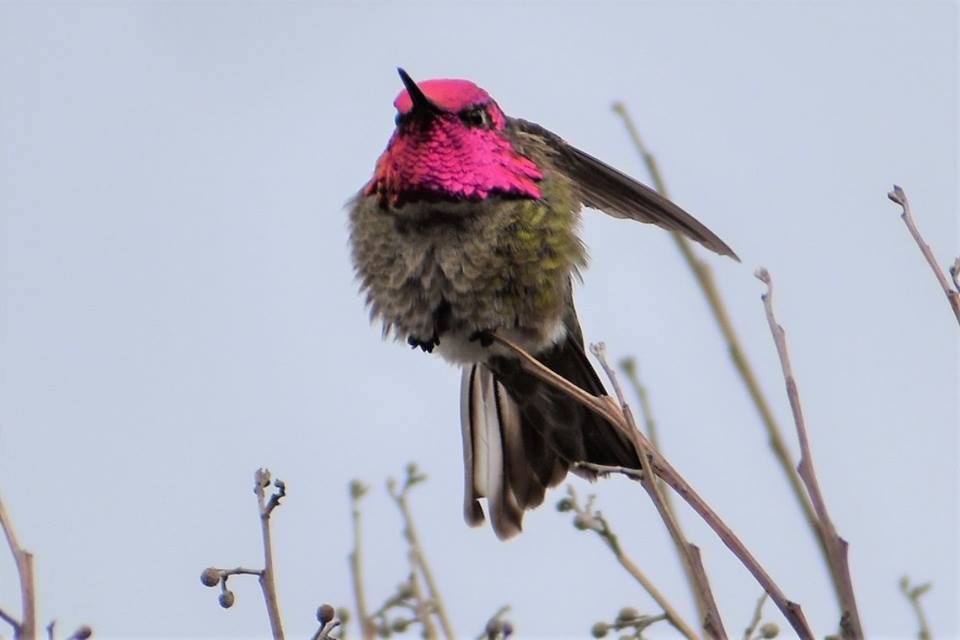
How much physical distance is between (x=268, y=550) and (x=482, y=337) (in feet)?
8.87

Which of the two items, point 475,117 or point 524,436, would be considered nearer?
point 475,117

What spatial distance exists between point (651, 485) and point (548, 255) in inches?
109

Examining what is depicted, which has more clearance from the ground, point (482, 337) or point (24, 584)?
point (482, 337)

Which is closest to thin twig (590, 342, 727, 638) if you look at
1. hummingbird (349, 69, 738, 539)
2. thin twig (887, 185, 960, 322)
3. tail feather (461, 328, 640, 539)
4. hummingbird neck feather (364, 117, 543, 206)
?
thin twig (887, 185, 960, 322)

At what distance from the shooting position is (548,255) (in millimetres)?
5062

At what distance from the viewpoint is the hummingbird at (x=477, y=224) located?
5023mm

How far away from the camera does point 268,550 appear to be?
2.44 meters

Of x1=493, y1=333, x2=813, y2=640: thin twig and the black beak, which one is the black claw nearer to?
the black beak

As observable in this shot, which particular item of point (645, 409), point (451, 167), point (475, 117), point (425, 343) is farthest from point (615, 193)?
point (645, 409)

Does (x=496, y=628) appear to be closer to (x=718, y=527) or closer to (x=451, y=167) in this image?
(x=718, y=527)

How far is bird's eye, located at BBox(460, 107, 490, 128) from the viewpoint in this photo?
526 cm

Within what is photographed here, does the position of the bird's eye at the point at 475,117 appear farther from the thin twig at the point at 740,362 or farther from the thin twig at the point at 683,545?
the thin twig at the point at 683,545

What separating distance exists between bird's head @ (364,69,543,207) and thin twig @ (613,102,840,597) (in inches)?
64.6

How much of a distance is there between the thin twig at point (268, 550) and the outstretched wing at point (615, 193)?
8.07 feet
